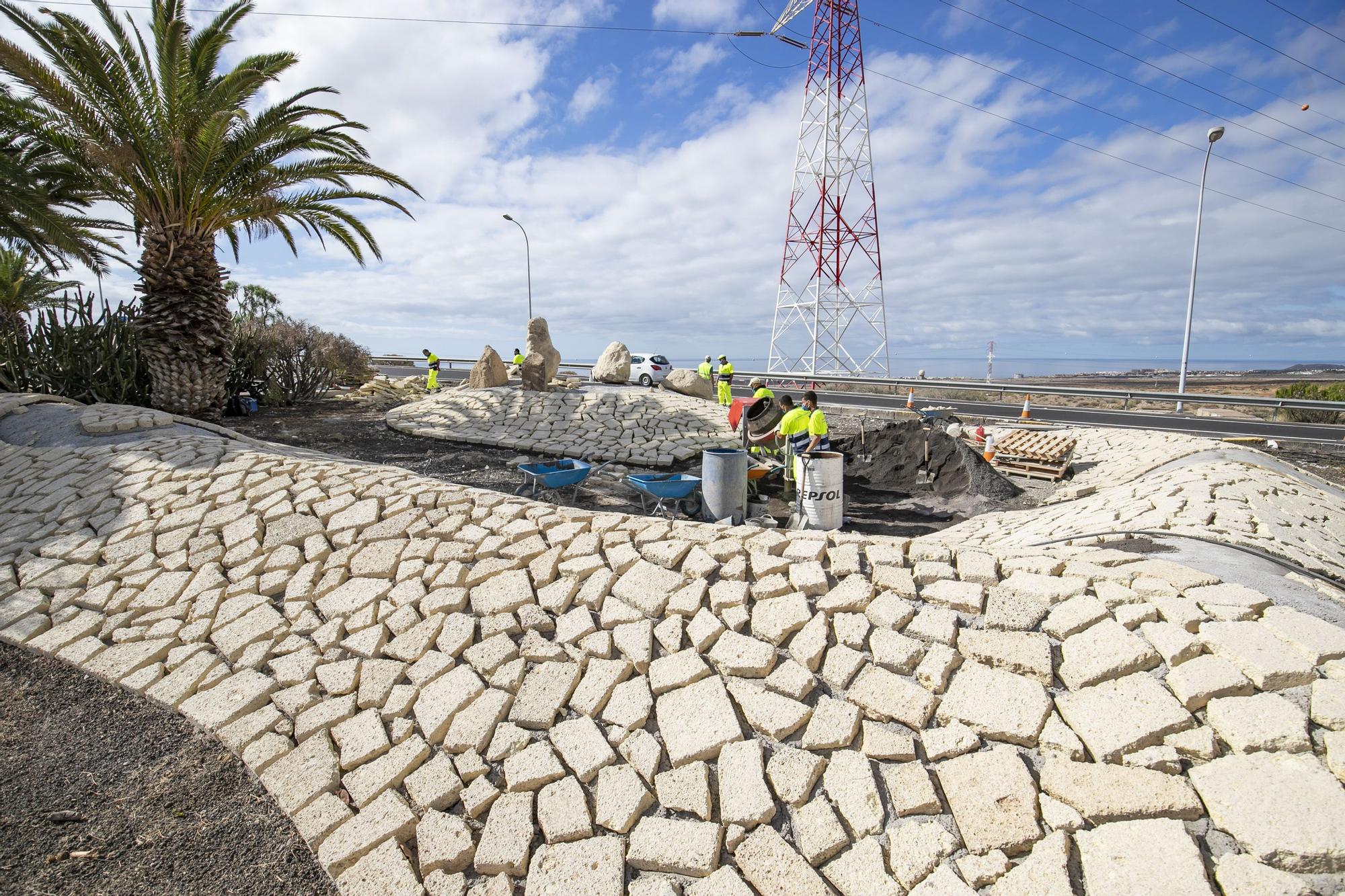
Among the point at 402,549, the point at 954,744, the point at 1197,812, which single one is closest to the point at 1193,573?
the point at 1197,812

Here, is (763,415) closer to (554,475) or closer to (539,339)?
(554,475)

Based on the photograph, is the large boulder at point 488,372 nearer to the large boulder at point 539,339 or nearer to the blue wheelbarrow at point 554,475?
the large boulder at point 539,339

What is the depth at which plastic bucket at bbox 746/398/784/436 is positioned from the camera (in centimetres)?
1038

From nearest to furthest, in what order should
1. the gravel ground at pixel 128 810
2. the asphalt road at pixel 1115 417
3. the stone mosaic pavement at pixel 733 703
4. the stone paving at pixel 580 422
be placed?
the stone mosaic pavement at pixel 733 703 < the gravel ground at pixel 128 810 < the stone paving at pixel 580 422 < the asphalt road at pixel 1115 417

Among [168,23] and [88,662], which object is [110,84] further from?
[88,662]

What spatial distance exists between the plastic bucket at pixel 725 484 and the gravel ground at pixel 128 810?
16.4ft

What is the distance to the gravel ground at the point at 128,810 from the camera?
2.95 meters

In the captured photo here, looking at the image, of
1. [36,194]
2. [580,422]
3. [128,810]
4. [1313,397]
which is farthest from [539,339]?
[1313,397]

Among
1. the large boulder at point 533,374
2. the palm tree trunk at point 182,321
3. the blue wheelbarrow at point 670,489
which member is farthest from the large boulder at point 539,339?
the blue wheelbarrow at point 670,489

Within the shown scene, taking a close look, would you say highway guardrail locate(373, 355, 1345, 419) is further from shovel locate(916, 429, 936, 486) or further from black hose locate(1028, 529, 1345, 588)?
black hose locate(1028, 529, 1345, 588)

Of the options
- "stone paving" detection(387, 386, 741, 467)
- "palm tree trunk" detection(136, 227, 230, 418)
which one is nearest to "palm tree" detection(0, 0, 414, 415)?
"palm tree trunk" detection(136, 227, 230, 418)

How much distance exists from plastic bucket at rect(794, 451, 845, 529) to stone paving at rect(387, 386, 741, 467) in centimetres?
453

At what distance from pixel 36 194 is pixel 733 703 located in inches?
478

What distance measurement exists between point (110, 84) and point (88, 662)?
898 cm
